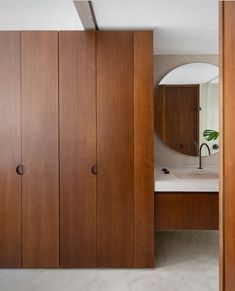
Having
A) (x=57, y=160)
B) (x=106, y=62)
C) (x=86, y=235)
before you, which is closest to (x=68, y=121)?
(x=57, y=160)

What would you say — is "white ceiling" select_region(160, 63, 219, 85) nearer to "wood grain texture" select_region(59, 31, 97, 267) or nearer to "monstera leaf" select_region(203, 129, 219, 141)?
"monstera leaf" select_region(203, 129, 219, 141)

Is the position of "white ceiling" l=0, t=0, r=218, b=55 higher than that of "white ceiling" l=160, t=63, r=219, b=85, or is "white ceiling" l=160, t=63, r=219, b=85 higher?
"white ceiling" l=0, t=0, r=218, b=55

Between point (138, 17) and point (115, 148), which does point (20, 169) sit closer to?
point (115, 148)

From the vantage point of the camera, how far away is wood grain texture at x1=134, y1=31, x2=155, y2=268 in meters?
2.59

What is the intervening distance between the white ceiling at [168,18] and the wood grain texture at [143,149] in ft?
0.60

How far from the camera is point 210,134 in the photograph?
3.36 metres

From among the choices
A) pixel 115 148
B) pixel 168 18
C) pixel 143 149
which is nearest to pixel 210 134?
pixel 143 149

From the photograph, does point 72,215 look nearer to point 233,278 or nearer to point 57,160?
point 57,160

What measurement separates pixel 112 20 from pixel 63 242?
2073mm

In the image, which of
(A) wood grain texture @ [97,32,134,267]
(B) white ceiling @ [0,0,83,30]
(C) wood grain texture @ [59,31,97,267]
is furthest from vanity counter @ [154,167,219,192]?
(B) white ceiling @ [0,0,83,30]

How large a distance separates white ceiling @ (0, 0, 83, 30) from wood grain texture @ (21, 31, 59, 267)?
1.03 ft

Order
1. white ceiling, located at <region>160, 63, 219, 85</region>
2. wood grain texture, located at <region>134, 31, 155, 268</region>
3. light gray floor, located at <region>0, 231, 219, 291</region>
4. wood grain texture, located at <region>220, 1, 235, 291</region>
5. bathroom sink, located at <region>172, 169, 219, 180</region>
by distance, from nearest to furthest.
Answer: wood grain texture, located at <region>220, 1, 235, 291</region> < light gray floor, located at <region>0, 231, 219, 291</region> < wood grain texture, located at <region>134, 31, 155, 268</region> < bathroom sink, located at <region>172, 169, 219, 180</region> < white ceiling, located at <region>160, 63, 219, 85</region>

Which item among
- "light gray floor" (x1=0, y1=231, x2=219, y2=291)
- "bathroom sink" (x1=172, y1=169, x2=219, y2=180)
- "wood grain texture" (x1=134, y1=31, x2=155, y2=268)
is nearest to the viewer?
"light gray floor" (x1=0, y1=231, x2=219, y2=291)

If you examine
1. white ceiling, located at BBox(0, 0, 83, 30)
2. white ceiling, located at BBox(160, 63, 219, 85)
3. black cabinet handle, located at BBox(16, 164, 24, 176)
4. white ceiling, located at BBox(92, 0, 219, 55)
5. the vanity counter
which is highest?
white ceiling, located at BBox(0, 0, 83, 30)
